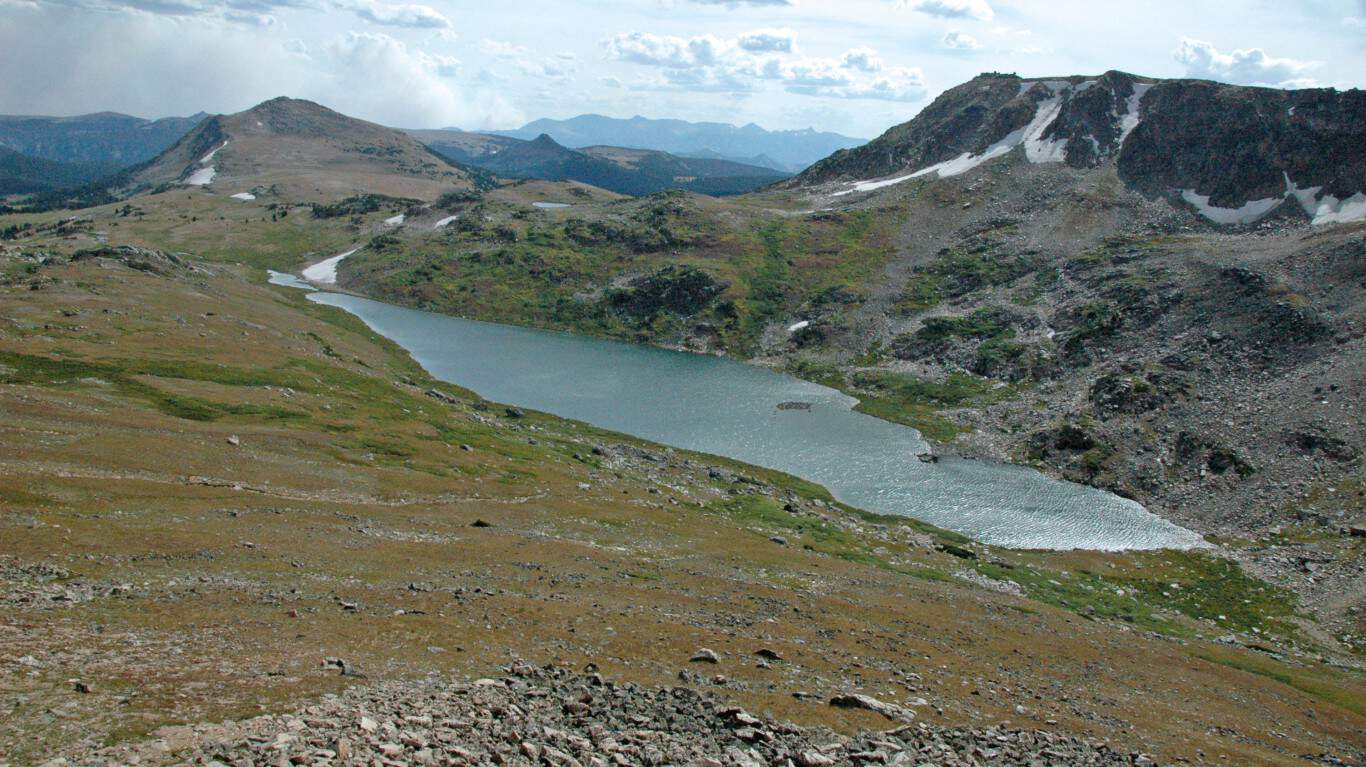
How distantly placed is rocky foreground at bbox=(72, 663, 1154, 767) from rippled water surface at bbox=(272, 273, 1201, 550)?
53124mm

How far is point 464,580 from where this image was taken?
40062 mm

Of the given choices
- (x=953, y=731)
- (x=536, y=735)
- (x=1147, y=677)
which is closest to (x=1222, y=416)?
(x=1147, y=677)

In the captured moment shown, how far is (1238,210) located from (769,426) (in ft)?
399

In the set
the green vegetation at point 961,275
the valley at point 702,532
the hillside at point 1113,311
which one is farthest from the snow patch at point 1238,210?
the green vegetation at point 961,275

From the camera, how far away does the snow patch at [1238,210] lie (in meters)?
159

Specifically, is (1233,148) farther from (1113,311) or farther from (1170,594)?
(1170,594)

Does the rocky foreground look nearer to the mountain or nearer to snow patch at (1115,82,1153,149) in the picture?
the mountain

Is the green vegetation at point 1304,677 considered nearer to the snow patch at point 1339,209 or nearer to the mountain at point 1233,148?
the snow patch at point 1339,209

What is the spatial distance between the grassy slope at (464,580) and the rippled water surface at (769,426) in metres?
8.06

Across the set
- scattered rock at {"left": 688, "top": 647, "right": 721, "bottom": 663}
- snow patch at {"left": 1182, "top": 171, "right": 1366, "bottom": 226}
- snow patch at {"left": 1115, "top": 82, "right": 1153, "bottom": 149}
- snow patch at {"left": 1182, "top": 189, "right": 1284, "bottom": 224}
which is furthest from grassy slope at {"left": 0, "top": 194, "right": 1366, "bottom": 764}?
snow patch at {"left": 1115, "top": 82, "right": 1153, "bottom": 149}

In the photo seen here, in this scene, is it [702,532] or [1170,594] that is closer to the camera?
[702,532]

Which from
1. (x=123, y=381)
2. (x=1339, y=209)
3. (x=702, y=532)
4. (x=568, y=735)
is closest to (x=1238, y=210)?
(x=1339, y=209)

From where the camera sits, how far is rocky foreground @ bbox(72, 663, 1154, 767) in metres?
20.4

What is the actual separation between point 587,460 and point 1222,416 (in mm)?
77861
